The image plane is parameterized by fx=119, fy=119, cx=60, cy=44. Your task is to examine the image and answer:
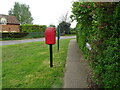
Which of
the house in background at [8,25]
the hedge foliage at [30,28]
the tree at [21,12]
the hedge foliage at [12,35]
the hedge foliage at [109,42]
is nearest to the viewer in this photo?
the hedge foliage at [109,42]

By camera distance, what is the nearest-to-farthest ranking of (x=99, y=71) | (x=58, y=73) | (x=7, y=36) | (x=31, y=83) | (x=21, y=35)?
1. (x=99, y=71)
2. (x=31, y=83)
3. (x=58, y=73)
4. (x=7, y=36)
5. (x=21, y=35)

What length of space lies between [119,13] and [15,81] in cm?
312

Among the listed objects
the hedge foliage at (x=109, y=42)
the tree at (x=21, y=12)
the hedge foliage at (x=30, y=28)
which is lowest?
the hedge foliage at (x=109, y=42)

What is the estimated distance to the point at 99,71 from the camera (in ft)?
7.52

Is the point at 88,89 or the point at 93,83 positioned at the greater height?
the point at 93,83

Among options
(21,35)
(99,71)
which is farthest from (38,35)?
(99,71)

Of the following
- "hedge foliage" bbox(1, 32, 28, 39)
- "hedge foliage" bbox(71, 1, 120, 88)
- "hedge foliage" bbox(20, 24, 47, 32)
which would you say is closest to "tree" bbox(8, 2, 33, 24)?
"hedge foliage" bbox(20, 24, 47, 32)

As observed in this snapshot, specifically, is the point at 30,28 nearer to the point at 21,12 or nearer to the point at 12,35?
the point at 12,35

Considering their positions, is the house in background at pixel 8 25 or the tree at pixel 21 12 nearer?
the house in background at pixel 8 25

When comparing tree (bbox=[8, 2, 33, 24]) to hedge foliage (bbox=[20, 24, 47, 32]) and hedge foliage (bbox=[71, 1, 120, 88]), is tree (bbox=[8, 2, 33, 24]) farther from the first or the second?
hedge foliage (bbox=[71, 1, 120, 88])

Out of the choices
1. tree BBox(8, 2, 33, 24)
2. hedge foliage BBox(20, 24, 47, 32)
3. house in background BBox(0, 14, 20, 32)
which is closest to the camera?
house in background BBox(0, 14, 20, 32)

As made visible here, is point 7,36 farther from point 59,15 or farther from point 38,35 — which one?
point 59,15

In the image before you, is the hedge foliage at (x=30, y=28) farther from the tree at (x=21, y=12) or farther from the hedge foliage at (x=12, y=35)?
the tree at (x=21, y=12)

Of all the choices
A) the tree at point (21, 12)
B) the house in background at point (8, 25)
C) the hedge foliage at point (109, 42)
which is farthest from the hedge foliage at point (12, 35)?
the tree at point (21, 12)
